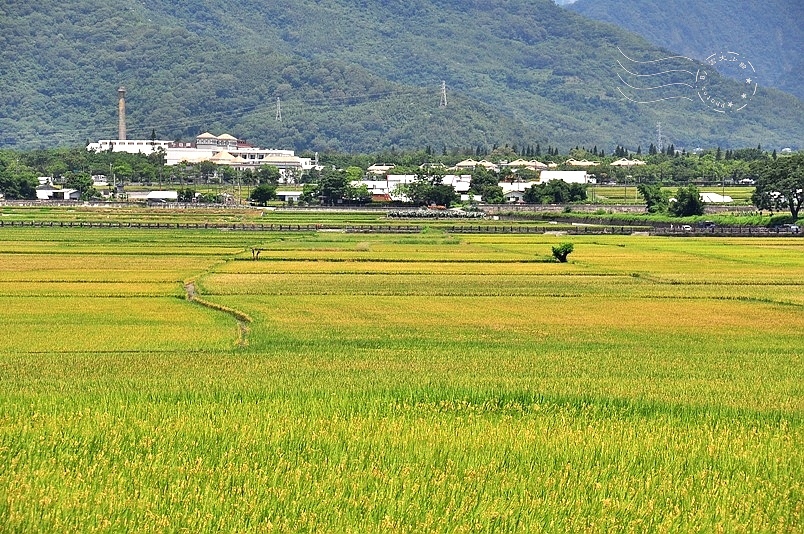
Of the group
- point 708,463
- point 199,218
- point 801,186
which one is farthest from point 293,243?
point 708,463

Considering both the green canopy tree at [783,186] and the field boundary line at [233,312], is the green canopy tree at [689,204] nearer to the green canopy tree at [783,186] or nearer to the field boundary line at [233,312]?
the green canopy tree at [783,186]

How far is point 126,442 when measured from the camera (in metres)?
15.3

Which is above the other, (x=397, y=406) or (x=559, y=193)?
(x=559, y=193)

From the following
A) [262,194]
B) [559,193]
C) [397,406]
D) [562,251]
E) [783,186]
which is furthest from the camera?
[559,193]

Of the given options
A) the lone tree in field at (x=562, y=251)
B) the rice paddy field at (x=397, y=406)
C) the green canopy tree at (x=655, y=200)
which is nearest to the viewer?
the rice paddy field at (x=397, y=406)

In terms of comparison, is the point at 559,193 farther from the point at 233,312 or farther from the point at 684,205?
the point at 233,312

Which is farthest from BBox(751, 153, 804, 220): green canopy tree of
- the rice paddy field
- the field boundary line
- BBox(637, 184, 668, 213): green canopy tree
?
the field boundary line

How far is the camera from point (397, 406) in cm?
1836

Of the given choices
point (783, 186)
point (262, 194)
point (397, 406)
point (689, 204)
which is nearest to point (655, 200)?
point (689, 204)

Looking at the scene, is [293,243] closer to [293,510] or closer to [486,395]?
[486,395]

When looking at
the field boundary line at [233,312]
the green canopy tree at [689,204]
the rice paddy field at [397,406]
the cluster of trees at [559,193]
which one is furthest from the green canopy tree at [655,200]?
the field boundary line at [233,312]

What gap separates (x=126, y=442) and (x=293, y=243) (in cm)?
5721

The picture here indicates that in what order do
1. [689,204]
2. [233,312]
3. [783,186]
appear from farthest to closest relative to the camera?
[689,204]
[783,186]
[233,312]

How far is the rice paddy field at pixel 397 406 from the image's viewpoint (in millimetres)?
12695
